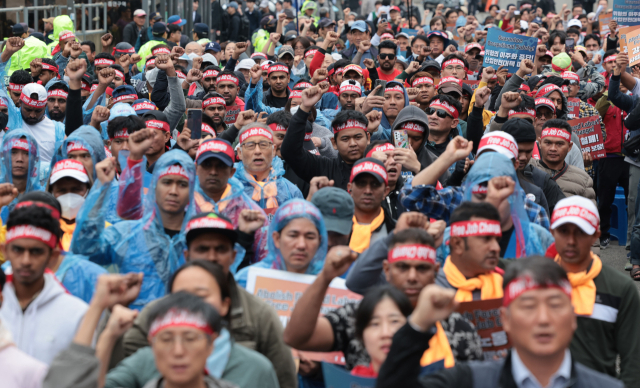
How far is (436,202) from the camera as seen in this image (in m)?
5.38

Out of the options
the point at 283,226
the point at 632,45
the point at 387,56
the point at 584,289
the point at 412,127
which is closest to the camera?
the point at 584,289

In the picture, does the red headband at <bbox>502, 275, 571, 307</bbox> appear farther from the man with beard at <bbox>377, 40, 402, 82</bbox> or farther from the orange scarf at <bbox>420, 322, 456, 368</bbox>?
the man with beard at <bbox>377, 40, 402, 82</bbox>

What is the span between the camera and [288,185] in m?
6.62

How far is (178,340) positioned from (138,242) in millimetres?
1970

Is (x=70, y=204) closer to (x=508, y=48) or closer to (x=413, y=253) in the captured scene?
(x=413, y=253)

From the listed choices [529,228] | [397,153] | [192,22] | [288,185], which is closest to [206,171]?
[288,185]

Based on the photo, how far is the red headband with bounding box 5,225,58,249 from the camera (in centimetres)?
395

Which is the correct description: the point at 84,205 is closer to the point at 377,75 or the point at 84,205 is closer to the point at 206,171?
the point at 206,171

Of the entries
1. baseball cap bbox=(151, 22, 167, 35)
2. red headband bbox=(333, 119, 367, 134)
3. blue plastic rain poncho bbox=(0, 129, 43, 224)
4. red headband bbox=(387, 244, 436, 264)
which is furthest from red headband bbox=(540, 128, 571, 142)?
baseball cap bbox=(151, 22, 167, 35)

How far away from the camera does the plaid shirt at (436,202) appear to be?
17.5ft

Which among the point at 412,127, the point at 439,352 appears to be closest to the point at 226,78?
the point at 412,127

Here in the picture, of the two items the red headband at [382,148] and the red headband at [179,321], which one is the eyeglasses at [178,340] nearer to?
the red headband at [179,321]

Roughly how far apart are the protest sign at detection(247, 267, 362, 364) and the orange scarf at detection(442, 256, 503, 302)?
0.49 meters

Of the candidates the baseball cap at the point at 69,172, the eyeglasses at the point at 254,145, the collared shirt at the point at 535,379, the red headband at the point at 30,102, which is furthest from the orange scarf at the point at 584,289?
the red headband at the point at 30,102
